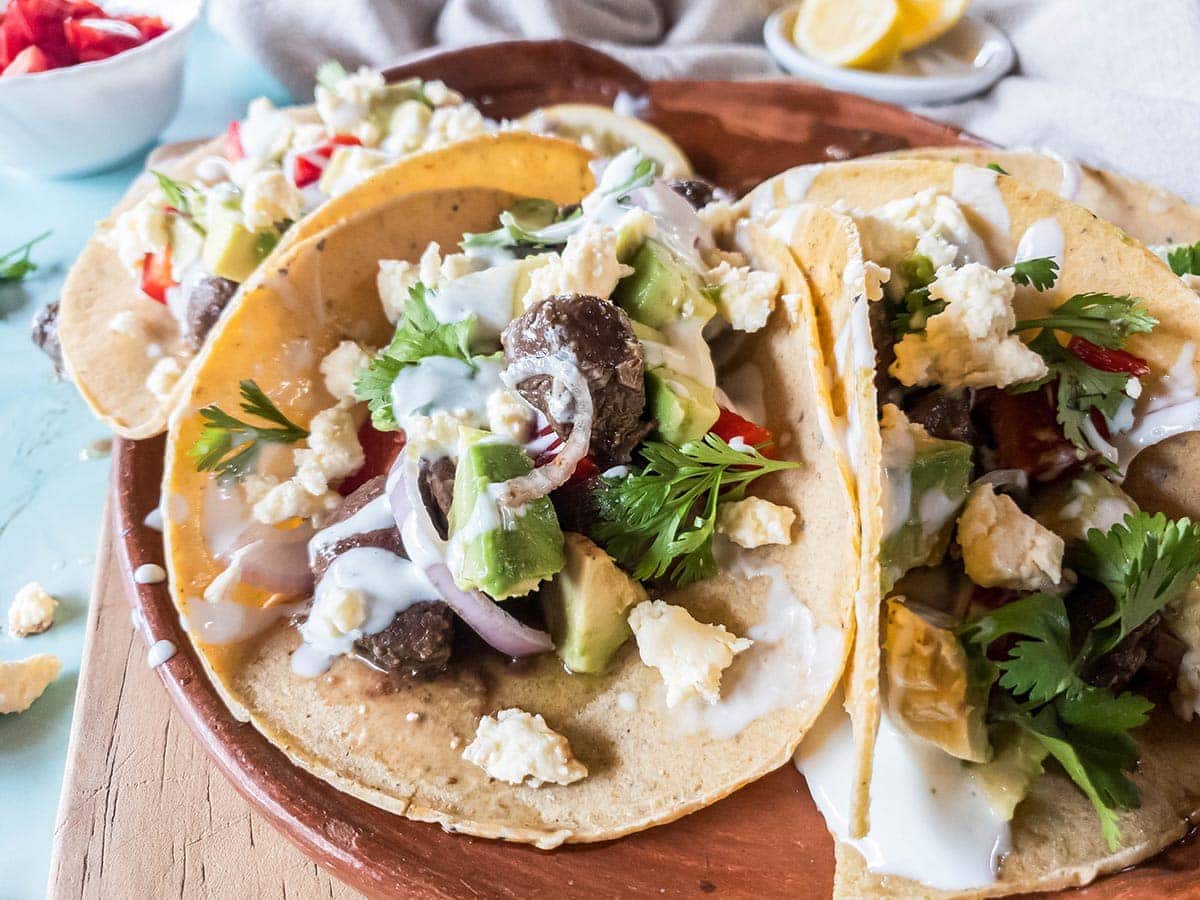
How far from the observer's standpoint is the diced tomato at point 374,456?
2.17 metres

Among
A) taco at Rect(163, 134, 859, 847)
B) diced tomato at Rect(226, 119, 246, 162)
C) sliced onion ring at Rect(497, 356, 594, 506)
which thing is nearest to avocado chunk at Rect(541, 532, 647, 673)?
taco at Rect(163, 134, 859, 847)

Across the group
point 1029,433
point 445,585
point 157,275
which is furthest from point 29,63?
point 1029,433

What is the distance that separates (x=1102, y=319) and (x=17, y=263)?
3.55m

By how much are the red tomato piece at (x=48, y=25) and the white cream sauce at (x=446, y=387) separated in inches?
101

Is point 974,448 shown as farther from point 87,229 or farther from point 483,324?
point 87,229

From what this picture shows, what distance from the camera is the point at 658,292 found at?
194 centimetres

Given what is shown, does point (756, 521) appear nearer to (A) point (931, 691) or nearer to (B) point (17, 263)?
(A) point (931, 691)

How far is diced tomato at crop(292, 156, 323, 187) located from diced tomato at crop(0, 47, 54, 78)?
1.37 meters

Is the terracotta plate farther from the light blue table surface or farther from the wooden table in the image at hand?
the light blue table surface

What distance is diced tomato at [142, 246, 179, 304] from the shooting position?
2.69 metres

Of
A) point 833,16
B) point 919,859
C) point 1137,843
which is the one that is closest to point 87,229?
point 833,16

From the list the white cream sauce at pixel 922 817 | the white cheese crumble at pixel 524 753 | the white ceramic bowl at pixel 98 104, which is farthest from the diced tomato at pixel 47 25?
the white cream sauce at pixel 922 817

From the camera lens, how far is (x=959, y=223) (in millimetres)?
2062

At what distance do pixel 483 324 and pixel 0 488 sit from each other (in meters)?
1.83
